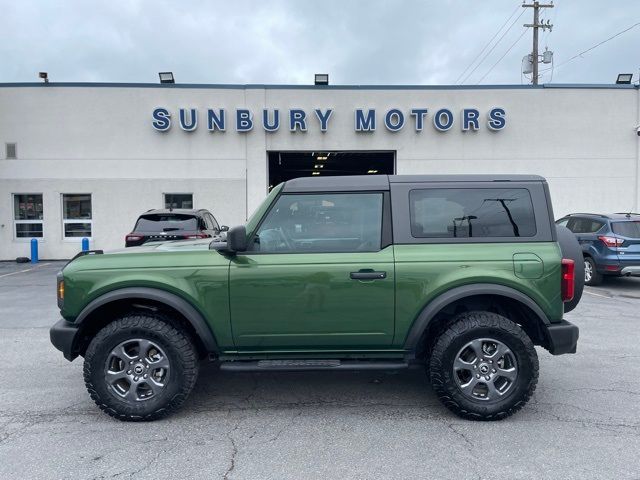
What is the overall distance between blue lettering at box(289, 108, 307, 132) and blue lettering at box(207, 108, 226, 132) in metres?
2.25

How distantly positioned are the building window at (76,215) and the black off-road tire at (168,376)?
45.1ft

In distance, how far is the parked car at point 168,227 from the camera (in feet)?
30.7

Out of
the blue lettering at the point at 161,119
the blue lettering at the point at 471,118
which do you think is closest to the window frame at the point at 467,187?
the blue lettering at the point at 471,118

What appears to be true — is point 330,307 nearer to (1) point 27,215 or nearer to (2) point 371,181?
(2) point 371,181

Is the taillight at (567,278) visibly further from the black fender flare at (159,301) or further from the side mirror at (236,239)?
the black fender flare at (159,301)

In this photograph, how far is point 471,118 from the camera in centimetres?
1599

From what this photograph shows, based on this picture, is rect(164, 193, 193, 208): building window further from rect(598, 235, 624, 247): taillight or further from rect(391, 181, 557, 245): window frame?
rect(391, 181, 557, 245): window frame

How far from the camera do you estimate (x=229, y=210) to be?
52.5 feet

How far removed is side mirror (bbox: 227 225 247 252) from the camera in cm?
365

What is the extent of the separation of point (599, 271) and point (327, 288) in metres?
8.98

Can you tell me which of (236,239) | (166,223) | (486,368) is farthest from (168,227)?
(486,368)

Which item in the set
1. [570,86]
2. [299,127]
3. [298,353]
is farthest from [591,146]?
[298,353]

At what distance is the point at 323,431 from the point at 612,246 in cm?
899

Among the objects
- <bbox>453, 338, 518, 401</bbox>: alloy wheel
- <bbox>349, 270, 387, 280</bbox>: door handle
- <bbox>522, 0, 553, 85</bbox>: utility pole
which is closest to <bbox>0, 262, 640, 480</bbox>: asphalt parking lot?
<bbox>453, 338, 518, 401</bbox>: alloy wheel
